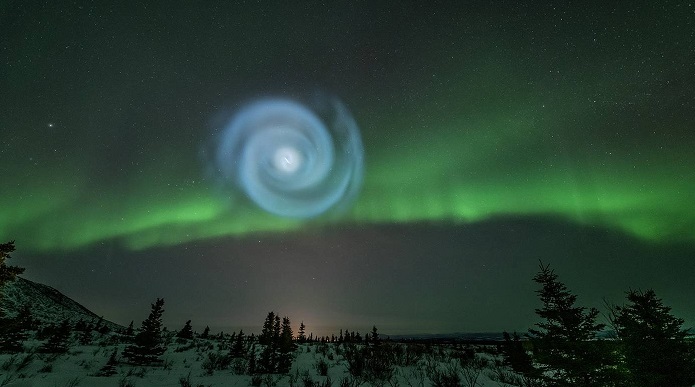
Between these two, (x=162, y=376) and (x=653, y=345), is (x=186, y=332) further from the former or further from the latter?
(x=653, y=345)

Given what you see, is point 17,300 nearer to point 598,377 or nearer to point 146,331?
point 146,331

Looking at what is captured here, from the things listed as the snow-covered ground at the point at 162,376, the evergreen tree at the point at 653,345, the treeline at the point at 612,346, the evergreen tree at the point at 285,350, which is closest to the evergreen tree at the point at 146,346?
the snow-covered ground at the point at 162,376

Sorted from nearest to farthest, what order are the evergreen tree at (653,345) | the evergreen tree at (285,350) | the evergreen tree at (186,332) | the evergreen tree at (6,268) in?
the evergreen tree at (6,268)
the evergreen tree at (653,345)
the evergreen tree at (285,350)
the evergreen tree at (186,332)

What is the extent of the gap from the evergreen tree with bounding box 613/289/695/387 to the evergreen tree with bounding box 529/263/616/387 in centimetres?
278

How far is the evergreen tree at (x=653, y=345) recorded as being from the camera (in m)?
13.5

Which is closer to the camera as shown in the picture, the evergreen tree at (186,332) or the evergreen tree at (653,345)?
the evergreen tree at (653,345)

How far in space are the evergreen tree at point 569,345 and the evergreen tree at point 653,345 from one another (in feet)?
9.11

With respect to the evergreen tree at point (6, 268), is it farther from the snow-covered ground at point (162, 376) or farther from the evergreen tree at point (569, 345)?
the evergreen tree at point (569, 345)

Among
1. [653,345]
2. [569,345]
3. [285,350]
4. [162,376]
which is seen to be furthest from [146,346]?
[653,345]

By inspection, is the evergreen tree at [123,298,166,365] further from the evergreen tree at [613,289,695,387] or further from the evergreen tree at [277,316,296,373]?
the evergreen tree at [613,289,695,387]

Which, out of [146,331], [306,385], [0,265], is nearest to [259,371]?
[306,385]

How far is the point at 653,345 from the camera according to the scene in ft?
46.7

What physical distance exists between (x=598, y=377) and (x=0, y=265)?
23.2m

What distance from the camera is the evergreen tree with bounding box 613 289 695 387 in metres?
13.5
